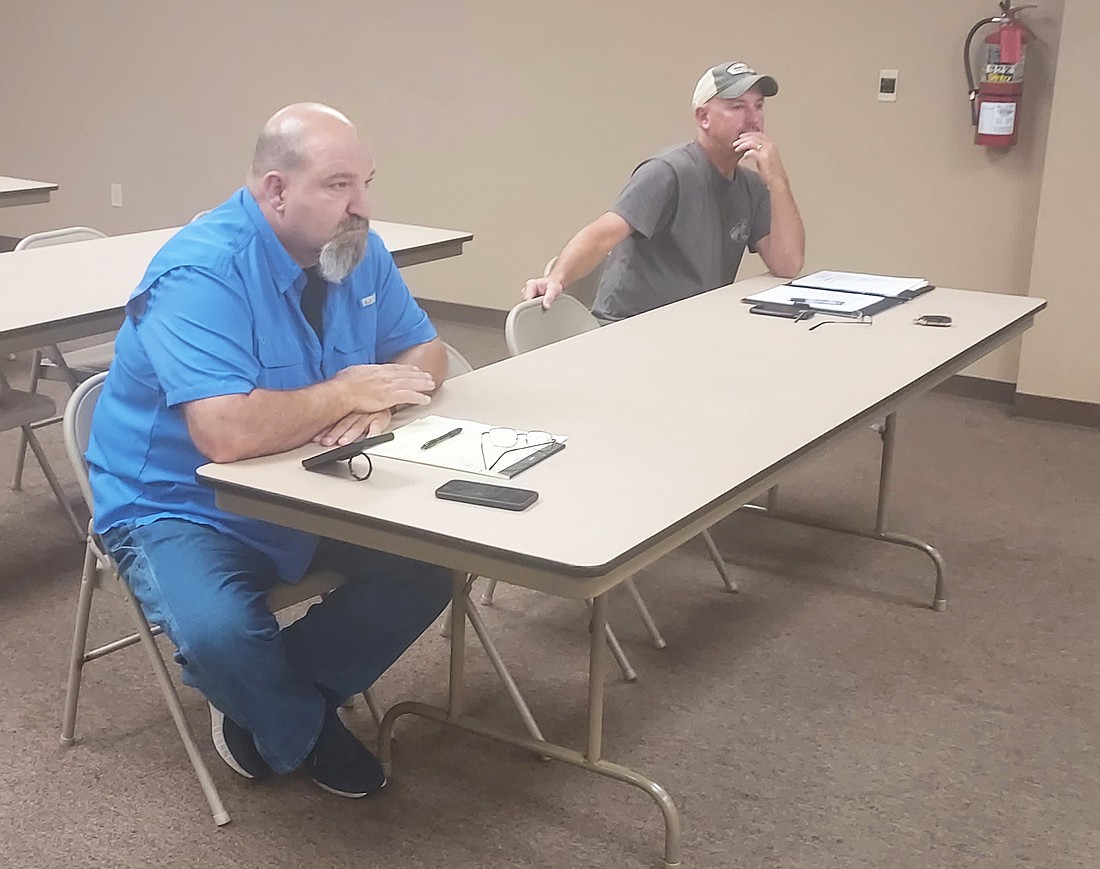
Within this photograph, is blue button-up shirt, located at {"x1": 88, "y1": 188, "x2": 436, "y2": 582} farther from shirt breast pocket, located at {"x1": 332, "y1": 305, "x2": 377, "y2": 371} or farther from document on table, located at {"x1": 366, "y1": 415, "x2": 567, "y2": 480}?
document on table, located at {"x1": 366, "y1": 415, "x2": 567, "y2": 480}

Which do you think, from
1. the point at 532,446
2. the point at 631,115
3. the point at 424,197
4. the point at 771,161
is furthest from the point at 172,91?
the point at 532,446

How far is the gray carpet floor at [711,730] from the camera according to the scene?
215 cm

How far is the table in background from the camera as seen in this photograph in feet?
5.41

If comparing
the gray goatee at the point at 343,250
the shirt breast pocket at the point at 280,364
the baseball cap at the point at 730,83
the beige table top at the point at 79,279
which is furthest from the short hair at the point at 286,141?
the baseball cap at the point at 730,83

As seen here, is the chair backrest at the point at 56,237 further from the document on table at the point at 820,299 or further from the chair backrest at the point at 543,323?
the document on table at the point at 820,299

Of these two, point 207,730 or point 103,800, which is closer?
point 103,800

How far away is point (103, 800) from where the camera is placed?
2.24 m

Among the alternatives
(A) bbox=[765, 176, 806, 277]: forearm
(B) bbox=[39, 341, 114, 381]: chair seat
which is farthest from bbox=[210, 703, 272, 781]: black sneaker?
(A) bbox=[765, 176, 806, 277]: forearm

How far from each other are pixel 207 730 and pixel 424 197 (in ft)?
12.9

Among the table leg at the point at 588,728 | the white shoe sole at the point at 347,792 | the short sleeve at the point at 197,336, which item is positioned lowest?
the white shoe sole at the point at 347,792

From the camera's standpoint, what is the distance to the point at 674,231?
336cm

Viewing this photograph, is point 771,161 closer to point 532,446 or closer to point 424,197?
point 532,446

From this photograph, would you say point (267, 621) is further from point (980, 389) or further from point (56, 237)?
point (980, 389)

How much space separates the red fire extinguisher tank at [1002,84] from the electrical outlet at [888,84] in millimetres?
316
